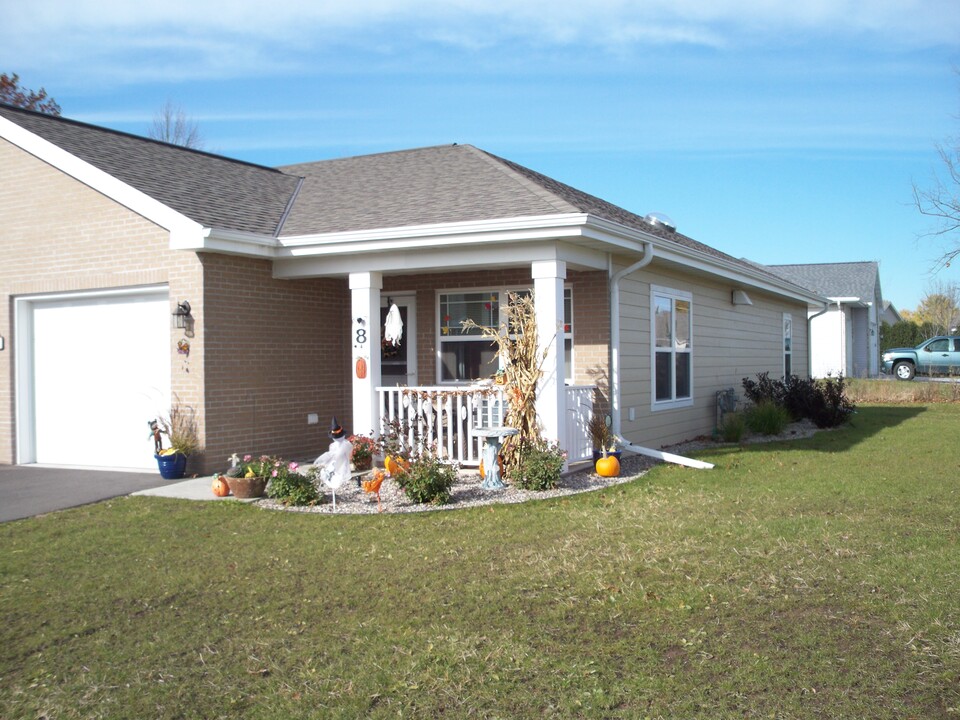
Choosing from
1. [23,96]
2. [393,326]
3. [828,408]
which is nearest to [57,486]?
[393,326]

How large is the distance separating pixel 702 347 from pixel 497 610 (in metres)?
10.1

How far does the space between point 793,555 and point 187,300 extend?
7.33 meters

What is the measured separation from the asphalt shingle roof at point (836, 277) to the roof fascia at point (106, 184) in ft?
92.2

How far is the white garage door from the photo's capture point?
11.0 m

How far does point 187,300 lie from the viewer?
1036 cm

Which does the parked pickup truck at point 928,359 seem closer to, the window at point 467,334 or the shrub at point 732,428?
the shrub at point 732,428

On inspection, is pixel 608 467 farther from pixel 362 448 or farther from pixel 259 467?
pixel 259 467

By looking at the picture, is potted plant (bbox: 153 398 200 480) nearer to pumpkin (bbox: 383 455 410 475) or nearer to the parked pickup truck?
pumpkin (bbox: 383 455 410 475)

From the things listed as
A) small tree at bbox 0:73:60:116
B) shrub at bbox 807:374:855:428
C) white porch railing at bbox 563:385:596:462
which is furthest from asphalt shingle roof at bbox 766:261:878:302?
small tree at bbox 0:73:60:116

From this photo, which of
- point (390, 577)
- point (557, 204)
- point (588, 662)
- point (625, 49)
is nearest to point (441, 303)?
point (557, 204)

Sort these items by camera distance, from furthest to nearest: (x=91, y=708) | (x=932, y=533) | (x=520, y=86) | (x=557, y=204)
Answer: (x=520, y=86) → (x=557, y=204) → (x=932, y=533) → (x=91, y=708)

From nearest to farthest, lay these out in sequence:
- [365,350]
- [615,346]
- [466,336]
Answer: [365,350], [615,346], [466,336]

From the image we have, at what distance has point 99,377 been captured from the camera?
11.5m

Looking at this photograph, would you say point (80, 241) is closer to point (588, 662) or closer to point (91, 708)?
point (91, 708)
